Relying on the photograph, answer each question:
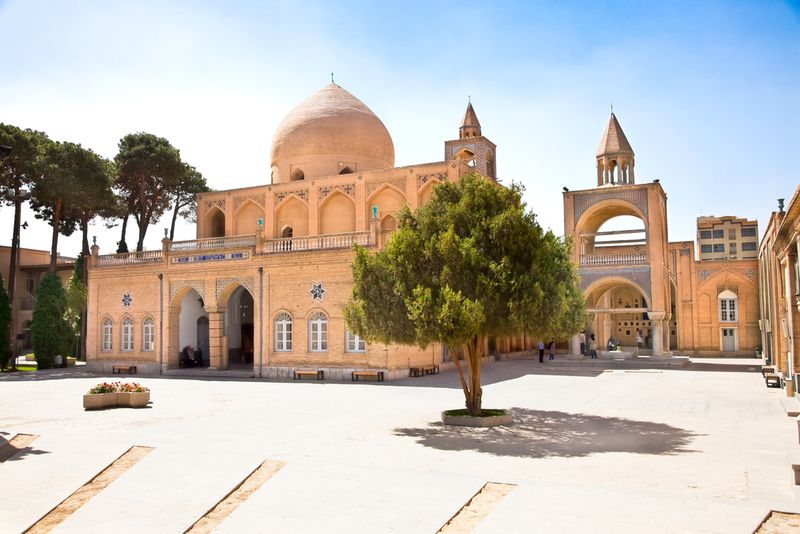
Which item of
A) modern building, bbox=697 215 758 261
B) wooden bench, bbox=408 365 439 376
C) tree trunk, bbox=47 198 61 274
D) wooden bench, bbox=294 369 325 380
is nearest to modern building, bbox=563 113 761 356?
wooden bench, bbox=408 365 439 376

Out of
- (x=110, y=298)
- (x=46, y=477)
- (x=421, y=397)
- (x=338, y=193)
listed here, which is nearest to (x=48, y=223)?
(x=110, y=298)

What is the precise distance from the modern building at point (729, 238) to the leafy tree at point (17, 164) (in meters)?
62.2

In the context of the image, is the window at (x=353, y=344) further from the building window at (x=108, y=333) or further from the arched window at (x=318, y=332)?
the building window at (x=108, y=333)

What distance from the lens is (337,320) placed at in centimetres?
2500

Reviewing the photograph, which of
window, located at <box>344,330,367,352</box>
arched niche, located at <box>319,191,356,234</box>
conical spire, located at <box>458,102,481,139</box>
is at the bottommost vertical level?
window, located at <box>344,330,367,352</box>

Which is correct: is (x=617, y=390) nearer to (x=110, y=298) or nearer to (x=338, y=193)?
(x=338, y=193)

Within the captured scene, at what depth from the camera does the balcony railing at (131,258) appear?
97.7ft

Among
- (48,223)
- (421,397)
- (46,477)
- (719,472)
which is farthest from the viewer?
(48,223)

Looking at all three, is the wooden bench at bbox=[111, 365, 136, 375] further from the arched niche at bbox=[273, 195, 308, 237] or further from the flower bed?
the flower bed

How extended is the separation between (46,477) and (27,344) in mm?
40023

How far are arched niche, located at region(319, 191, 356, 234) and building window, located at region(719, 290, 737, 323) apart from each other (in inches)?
840

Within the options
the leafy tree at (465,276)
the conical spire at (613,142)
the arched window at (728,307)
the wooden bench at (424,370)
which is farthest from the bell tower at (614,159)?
the leafy tree at (465,276)

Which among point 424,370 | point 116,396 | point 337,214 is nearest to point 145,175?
point 337,214

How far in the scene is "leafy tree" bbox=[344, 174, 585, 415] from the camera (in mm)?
12992
